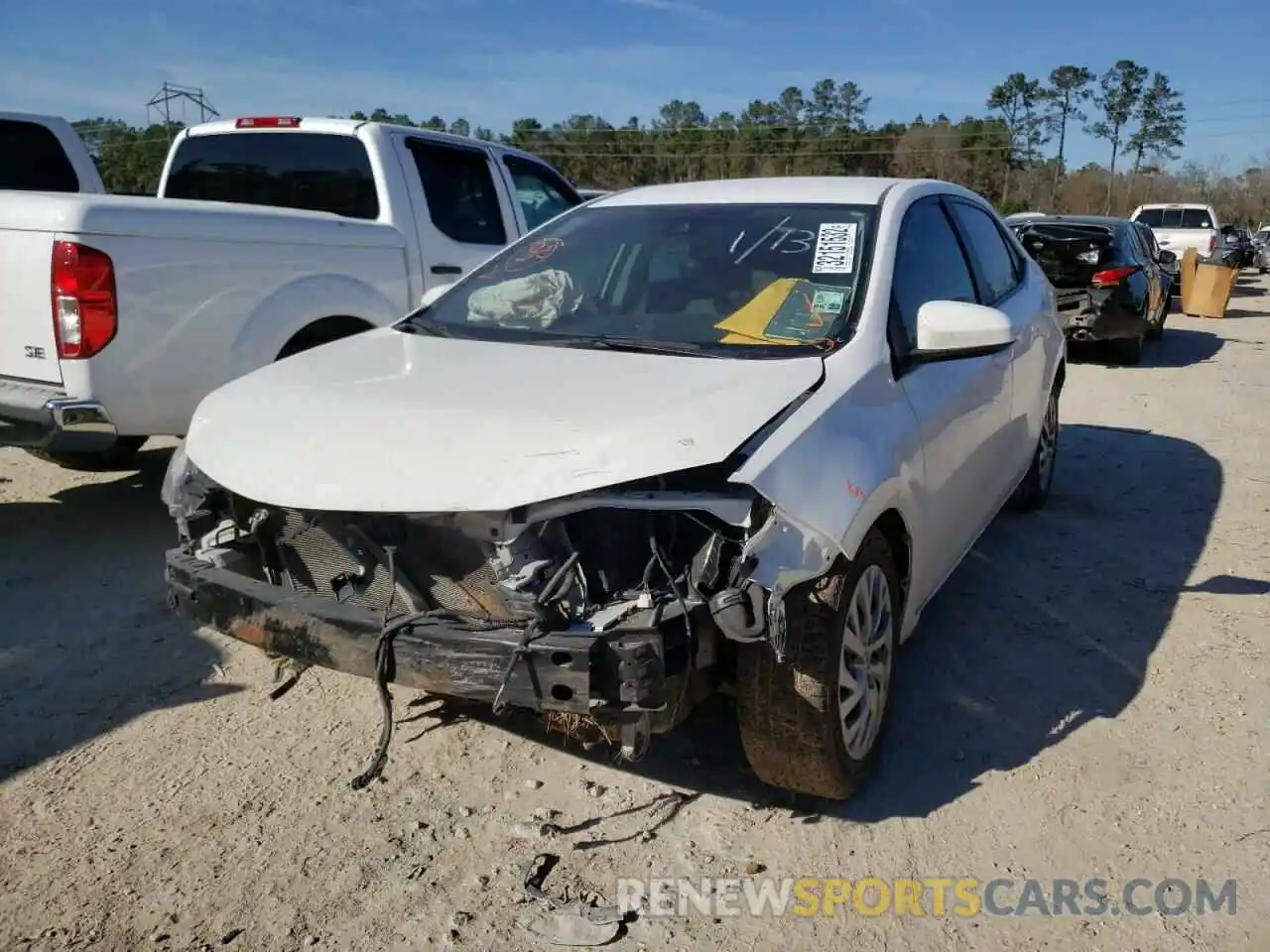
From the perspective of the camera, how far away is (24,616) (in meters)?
4.21

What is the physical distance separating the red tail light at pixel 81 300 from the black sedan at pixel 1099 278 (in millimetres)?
9250

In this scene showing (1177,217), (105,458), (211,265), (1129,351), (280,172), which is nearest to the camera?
(211,265)

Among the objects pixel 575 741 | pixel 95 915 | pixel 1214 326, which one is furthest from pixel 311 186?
pixel 1214 326

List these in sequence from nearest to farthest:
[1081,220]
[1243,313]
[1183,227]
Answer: [1081,220], [1243,313], [1183,227]

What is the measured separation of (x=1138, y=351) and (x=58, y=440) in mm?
10976

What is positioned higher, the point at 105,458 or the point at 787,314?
the point at 787,314

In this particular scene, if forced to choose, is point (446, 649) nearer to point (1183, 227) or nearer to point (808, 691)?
point (808, 691)

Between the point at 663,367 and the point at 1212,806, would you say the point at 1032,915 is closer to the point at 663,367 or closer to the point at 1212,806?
the point at 1212,806

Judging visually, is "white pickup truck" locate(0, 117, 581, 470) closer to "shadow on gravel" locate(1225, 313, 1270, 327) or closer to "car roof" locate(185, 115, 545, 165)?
"car roof" locate(185, 115, 545, 165)

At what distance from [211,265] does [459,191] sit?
6.77ft

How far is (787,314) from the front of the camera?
3344 millimetres

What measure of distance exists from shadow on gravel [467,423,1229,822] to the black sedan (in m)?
5.28

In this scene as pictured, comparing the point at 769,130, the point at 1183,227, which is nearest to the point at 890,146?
the point at 769,130

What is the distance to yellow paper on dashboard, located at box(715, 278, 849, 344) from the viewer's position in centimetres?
325
